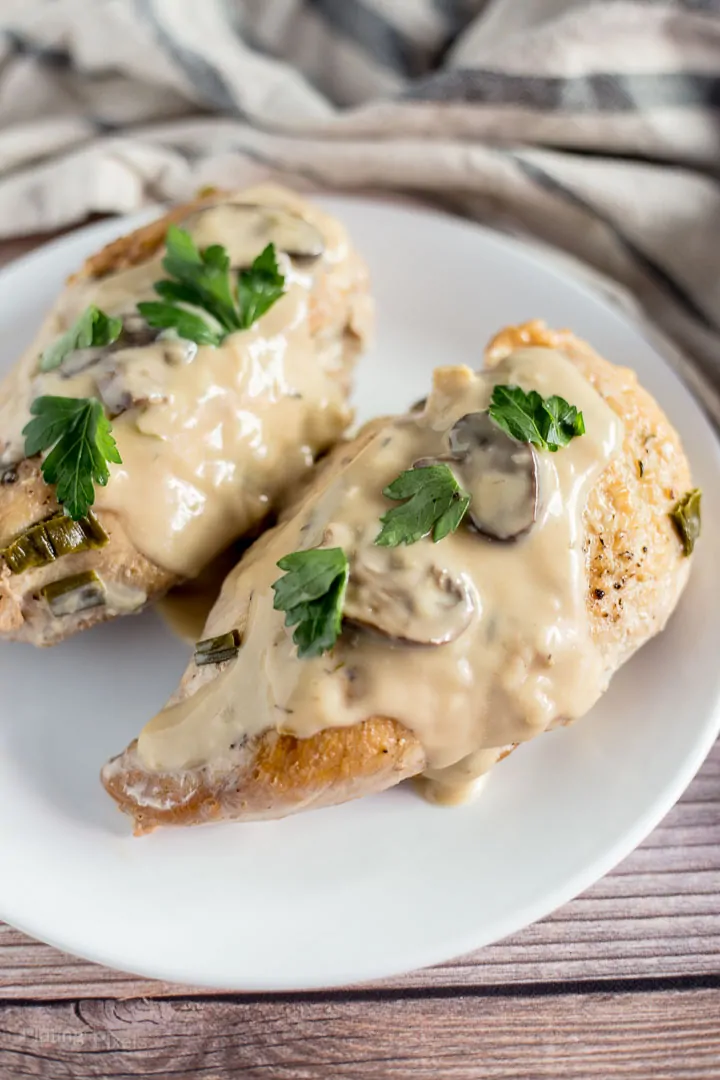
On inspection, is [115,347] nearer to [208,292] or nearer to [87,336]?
[87,336]

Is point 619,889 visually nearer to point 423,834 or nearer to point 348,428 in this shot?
point 423,834

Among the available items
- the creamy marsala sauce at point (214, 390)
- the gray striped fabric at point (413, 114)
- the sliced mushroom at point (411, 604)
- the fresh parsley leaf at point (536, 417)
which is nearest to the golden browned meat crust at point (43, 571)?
the creamy marsala sauce at point (214, 390)

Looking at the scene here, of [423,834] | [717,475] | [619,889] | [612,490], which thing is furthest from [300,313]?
[619,889]

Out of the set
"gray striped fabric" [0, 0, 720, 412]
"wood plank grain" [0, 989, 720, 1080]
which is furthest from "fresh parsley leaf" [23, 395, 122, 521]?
"gray striped fabric" [0, 0, 720, 412]

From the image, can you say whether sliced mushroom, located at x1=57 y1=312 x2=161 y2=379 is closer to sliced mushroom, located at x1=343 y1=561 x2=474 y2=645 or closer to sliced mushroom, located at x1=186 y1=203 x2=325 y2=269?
sliced mushroom, located at x1=186 y1=203 x2=325 y2=269

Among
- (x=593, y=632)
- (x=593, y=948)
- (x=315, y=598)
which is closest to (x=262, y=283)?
(x=315, y=598)

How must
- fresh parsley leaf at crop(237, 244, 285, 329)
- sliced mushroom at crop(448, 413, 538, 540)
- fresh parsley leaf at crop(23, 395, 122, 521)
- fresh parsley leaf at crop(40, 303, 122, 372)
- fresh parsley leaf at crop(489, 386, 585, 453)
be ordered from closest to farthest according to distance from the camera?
sliced mushroom at crop(448, 413, 538, 540) → fresh parsley leaf at crop(489, 386, 585, 453) → fresh parsley leaf at crop(23, 395, 122, 521) → fresh parsley leaf at crop(40, 303, 122, 372) → fresh parsley leaf at crop(237, 244, 285, 329)

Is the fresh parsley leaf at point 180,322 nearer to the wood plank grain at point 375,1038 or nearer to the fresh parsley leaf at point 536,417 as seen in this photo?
the fresh parsley leaf at point 536,417
